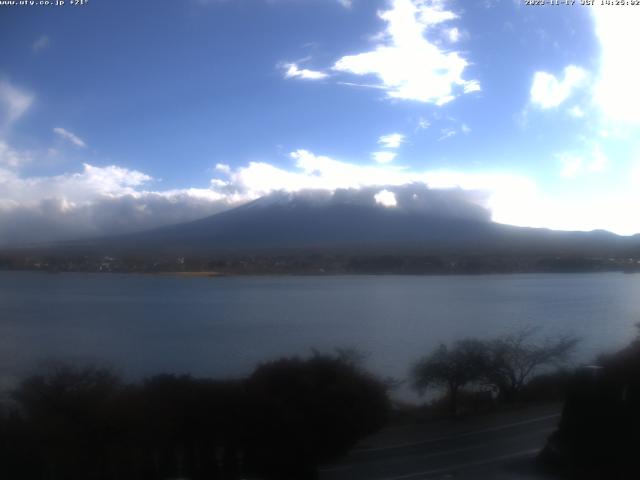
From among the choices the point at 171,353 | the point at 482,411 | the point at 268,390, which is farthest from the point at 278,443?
the point at 171,353

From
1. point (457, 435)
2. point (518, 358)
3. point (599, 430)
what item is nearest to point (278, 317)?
point (518, 358)

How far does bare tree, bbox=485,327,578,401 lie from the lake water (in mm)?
505

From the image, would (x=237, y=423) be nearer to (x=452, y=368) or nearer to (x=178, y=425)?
(x=178, y=425)

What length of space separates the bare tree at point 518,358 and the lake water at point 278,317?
19.9 inches

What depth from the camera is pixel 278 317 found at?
18.7 m

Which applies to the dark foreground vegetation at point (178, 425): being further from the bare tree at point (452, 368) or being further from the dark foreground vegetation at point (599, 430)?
the bare tree at point (452, 368)

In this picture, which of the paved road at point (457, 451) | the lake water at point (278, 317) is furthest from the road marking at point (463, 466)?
the lake water at point (278, 317)

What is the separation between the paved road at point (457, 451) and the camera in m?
7.77

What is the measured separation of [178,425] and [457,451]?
347 centimetres

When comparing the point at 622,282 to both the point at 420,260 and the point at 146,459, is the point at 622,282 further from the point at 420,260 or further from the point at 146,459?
the point at 146,459

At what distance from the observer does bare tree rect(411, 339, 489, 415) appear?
12.4 metres

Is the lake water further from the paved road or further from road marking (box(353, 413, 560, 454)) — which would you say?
road marking (box(353, 413, 560, 454))

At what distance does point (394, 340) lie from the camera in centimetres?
1552

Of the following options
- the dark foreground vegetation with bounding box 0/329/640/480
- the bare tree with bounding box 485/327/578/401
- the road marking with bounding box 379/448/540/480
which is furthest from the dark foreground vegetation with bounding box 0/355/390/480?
the bare tree with bounding box 485/327/578/401
